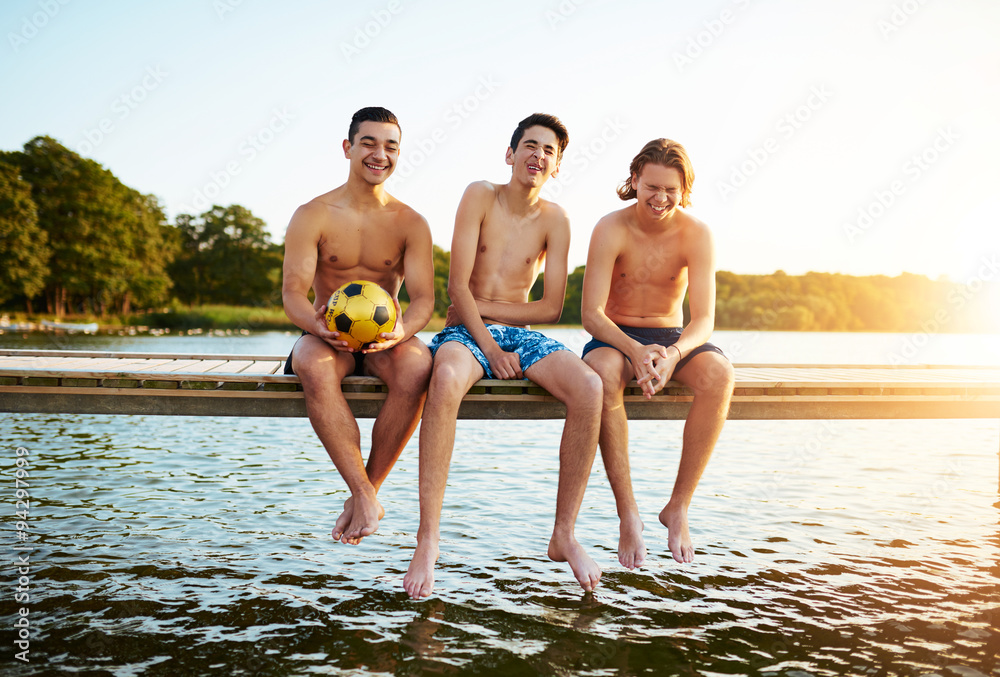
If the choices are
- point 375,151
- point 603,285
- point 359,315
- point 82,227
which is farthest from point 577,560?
point 82,227

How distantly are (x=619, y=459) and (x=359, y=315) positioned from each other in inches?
57.8

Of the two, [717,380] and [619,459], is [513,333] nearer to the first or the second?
[619,459]

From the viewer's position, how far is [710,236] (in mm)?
4430

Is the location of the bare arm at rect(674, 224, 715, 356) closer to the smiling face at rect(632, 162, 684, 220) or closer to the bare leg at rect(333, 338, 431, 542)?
the smiling face at rect(632, 162, 684, 220)

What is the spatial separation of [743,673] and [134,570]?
344 cm

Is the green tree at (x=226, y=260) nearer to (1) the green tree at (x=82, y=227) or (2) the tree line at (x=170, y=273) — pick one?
(2) the tree line at (x=170, y=273)

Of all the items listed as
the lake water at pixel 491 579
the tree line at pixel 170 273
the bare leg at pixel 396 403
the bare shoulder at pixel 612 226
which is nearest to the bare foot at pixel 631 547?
the lake water at pixel 491 579

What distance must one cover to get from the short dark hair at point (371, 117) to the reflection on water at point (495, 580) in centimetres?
254

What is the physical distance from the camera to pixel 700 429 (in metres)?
4.16

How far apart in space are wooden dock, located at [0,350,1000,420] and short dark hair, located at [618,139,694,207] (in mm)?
1094

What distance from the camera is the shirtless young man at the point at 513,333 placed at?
148 inches

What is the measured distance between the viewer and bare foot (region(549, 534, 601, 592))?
380cm

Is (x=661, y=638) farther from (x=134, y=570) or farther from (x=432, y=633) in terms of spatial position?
(x=134, y=570)

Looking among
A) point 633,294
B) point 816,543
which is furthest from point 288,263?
point 816,543
